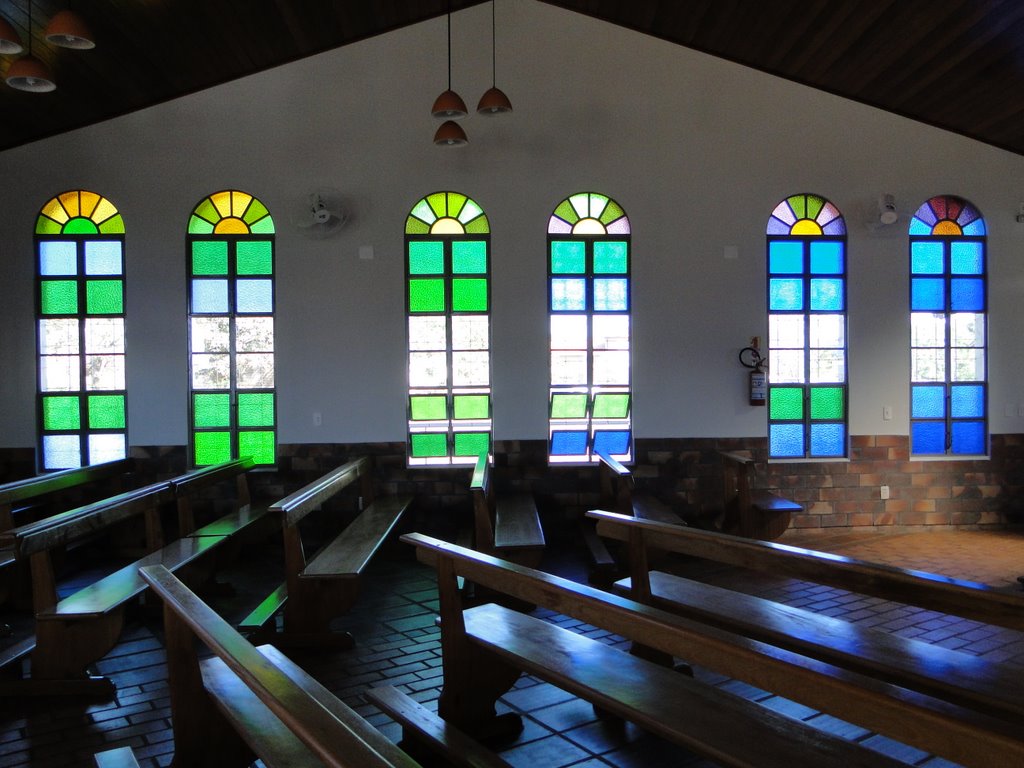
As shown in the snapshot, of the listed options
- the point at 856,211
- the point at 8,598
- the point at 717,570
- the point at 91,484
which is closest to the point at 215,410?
the point at 91,484

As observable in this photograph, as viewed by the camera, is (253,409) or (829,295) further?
(829,295)

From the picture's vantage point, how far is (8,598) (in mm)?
4863

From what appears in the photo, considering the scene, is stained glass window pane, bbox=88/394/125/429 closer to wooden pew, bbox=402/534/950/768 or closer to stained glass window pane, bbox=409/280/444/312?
stained glass window pane, bbox=409/280/444/312

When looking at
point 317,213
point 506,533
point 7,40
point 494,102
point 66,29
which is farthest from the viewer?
point 317,213

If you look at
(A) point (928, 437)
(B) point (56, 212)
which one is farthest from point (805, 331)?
(B) point (56, 212)

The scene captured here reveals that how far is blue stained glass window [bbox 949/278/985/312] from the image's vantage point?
24.1 ft

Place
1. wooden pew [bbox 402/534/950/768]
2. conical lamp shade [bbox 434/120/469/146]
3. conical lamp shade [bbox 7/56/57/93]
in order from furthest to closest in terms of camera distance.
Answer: conical lamp shade [bbox 434/120/469/146] < conical lamp shade [bbox 7/56/57/93] < wooden pew [bbox 402/534/950/768]

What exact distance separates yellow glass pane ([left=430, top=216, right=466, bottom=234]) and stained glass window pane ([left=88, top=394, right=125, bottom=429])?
10.2 ft

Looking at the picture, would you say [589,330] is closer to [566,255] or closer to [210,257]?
[566,255]

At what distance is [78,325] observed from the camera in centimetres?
702

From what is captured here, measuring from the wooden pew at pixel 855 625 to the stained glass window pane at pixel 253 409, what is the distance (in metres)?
4.49

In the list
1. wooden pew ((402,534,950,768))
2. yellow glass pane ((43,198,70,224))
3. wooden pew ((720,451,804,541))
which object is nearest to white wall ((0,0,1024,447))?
yellow glass pane ((43,198,70,224))

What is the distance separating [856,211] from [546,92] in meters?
2.98

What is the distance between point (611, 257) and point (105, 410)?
4.64 meters
